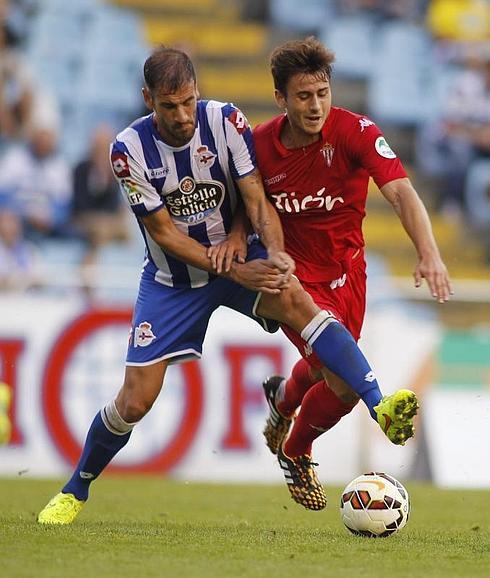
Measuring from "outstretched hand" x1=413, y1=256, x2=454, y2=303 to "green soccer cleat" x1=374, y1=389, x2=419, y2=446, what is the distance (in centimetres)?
45

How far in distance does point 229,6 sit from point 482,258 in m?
5.19

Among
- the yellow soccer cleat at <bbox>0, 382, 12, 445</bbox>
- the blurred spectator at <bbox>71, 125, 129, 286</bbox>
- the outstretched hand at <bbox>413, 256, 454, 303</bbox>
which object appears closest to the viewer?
the outstretched hand at <bbox>413, 256, 454, 303</bbox>

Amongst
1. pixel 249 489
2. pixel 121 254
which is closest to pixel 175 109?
pixel 249 489

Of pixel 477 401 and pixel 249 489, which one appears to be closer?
pixel 249 489

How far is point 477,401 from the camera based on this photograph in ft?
36.0

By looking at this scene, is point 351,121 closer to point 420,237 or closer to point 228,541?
point 420,237

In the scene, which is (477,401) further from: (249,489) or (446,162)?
(446,162)

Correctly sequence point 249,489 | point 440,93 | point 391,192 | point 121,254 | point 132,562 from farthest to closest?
point 440,93 → point 121,254 → point 249,489 → point 391,192 → point 132,562

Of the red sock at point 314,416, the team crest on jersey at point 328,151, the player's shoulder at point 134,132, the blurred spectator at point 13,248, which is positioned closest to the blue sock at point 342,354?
the red sock at point 314,416

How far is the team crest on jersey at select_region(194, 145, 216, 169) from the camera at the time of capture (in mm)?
6195

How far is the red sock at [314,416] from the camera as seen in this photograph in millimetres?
6566

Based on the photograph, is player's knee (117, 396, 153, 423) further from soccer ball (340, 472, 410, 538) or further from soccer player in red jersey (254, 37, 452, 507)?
soccer ball (340, 472, 410, 538)

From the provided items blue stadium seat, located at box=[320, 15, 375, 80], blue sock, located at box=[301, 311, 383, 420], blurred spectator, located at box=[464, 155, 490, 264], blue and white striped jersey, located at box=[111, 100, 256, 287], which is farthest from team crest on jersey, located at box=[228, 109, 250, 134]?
blue stadium seat, located at box=[320, 15, 375, 80]

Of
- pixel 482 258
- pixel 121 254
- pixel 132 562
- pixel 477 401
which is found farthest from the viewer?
pixel 482 258
